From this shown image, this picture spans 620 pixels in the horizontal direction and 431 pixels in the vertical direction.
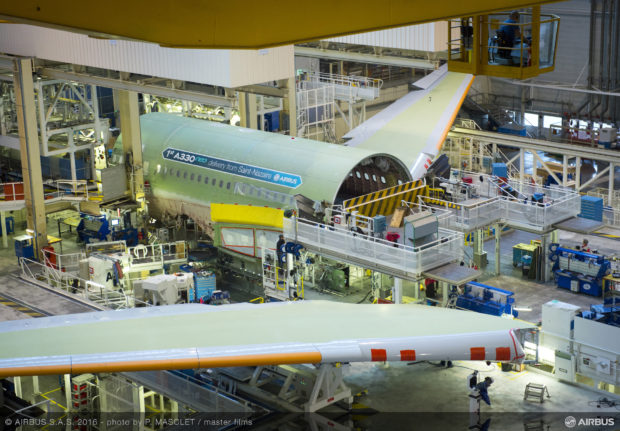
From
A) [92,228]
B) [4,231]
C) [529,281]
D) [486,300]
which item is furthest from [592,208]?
[4,231]

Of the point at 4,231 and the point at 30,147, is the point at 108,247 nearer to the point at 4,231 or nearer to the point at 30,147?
the point at 30,147

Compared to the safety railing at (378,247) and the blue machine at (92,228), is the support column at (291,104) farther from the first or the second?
the blue machine at (92,228)

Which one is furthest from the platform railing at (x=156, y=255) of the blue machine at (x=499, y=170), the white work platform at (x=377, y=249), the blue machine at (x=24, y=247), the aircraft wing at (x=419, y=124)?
the blue machine at (x=499, y=170)

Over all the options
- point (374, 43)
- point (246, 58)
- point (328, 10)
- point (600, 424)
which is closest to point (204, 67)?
point (246, 58)

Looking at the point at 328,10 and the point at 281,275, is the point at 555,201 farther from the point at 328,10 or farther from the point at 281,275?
the point at 328,10

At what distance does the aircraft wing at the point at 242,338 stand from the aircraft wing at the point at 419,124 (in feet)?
39.9

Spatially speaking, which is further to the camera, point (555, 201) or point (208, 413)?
point (555, 201)

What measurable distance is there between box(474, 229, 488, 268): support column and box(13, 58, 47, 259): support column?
16508 millimetres

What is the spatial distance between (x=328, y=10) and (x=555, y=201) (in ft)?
72.4

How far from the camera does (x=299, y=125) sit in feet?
127

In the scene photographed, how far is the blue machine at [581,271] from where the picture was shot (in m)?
28.9

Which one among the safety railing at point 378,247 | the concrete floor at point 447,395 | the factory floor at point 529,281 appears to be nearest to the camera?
the concrete floor at point 447,395

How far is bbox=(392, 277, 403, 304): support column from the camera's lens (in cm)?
2584

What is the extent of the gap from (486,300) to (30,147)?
705 inches
